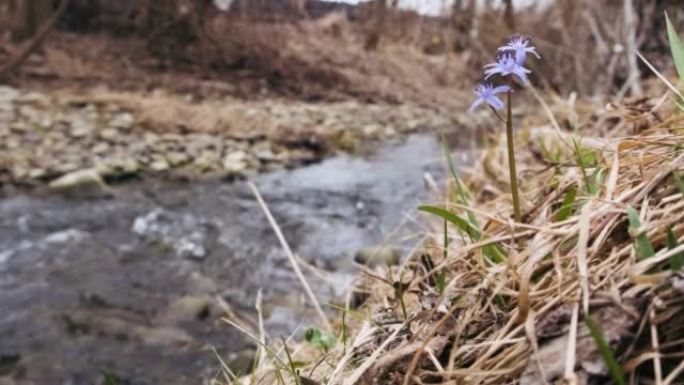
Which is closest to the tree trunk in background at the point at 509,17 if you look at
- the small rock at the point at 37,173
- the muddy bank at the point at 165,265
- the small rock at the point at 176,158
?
the muddy bank at the point at 165,265

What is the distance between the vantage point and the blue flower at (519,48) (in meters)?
0.60

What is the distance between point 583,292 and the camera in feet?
1.63

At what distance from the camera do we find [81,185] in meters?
4.10

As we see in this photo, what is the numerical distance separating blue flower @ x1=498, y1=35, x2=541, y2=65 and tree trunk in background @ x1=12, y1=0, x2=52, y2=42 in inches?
293

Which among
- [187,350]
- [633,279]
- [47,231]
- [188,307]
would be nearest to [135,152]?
[47,231]

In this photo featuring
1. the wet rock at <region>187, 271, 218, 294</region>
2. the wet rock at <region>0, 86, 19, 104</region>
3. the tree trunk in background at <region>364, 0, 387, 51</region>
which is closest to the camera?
the wet rock at <region>187, 271, 218, 294</region>

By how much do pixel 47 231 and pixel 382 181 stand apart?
7.33 ft

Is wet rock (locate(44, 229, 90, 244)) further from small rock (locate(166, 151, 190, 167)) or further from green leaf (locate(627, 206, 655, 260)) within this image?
green leaf (locate(627, 206, 655, 260))

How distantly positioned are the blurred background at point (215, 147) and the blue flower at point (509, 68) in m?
0.27

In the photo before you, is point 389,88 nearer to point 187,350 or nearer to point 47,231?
point 47,231

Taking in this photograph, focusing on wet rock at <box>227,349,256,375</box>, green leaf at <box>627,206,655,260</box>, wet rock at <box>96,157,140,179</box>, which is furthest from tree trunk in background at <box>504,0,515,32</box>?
green leaf at <box>627,206,655,260</box>

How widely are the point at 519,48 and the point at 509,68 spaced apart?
3cm

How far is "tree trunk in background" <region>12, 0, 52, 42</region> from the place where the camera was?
695 centimetres

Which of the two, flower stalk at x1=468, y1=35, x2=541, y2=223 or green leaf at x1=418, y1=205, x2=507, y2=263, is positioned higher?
flower stalk at x1=468, y1=35, x2=541, y2=223
